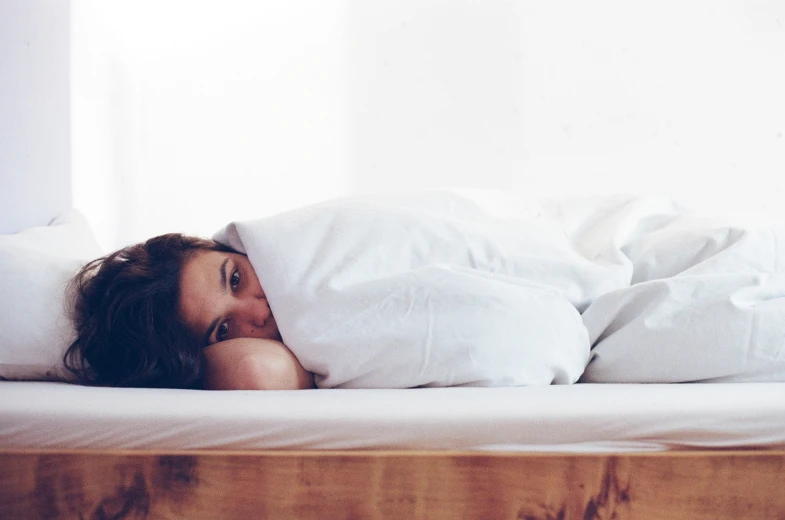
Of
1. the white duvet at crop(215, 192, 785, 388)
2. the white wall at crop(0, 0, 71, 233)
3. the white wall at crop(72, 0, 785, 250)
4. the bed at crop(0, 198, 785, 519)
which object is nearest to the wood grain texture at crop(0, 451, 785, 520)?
the bed at crop(0, 198, 785, 519)

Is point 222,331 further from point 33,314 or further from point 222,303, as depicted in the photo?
point 33,314

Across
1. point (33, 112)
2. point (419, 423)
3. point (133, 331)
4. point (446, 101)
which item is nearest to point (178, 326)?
point (133, 331)

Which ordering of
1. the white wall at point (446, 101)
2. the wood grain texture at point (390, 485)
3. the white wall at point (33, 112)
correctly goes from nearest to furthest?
the wood grain texture at point (390, 485) < the white wall at point (33, 112) < the white wall at point (446, 101)

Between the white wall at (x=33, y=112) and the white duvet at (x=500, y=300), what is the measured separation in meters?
0.43

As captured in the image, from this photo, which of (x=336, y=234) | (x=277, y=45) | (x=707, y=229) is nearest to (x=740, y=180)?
(x=707, y=229)

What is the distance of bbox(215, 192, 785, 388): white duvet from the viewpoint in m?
0.90

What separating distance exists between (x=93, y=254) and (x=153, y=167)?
0.65 meters

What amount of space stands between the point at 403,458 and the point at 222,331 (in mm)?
412

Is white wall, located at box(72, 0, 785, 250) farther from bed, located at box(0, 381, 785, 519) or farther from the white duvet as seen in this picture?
bed, located at box(0, 381, 785, 519)

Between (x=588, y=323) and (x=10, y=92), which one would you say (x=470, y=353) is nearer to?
(x=588, y=323)

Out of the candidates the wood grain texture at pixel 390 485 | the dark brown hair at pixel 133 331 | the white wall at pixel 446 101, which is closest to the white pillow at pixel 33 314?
the dark brown hair at pixel 133 331

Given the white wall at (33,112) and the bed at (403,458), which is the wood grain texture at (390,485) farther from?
the white wall at (33,112)

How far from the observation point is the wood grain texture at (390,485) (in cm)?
72

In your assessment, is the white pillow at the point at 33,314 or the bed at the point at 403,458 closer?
the bed at the point at 403,458
